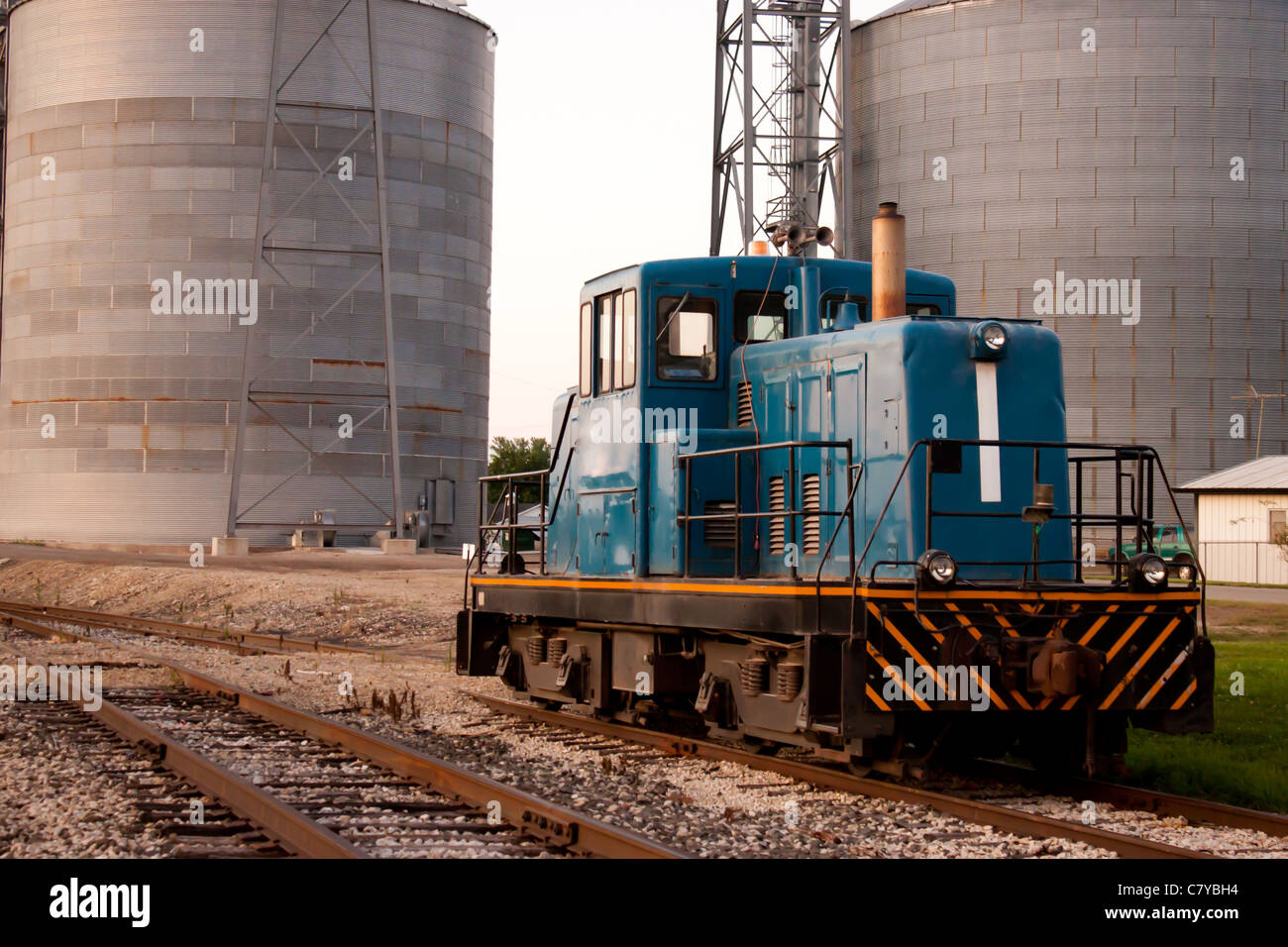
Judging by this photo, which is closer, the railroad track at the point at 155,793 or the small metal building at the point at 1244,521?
the railroad track at the point at 155,793

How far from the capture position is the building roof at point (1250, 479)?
34062 millimetres

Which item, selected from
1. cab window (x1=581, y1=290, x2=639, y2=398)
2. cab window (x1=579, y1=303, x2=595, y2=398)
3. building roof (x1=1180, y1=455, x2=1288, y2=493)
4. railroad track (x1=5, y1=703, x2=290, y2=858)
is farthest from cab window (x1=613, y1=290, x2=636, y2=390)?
building roof (x1=1180, y1=455, x2=1288, y2=493)

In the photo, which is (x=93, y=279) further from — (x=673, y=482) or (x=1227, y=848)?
(x=1227, y=848)

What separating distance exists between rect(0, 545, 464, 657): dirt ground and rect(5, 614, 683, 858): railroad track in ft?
27.1

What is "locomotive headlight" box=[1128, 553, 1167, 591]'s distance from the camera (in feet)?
27.7

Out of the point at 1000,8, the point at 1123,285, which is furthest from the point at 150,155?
the point at 1123,285

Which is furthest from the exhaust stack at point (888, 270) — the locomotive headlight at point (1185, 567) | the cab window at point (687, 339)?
the locomotive headlight at point (1185, 567)

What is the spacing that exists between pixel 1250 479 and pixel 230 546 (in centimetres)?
2538

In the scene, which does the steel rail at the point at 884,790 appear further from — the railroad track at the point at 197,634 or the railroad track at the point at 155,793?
the railroad track at the point at 197,634

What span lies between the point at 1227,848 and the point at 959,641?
69.4 inches

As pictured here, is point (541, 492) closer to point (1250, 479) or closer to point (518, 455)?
point (1250, 479)

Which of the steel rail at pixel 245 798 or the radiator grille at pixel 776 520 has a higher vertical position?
the radiator grille at pixel 776 520

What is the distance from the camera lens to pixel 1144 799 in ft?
25.8

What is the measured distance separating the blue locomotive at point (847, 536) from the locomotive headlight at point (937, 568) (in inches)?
0.5
